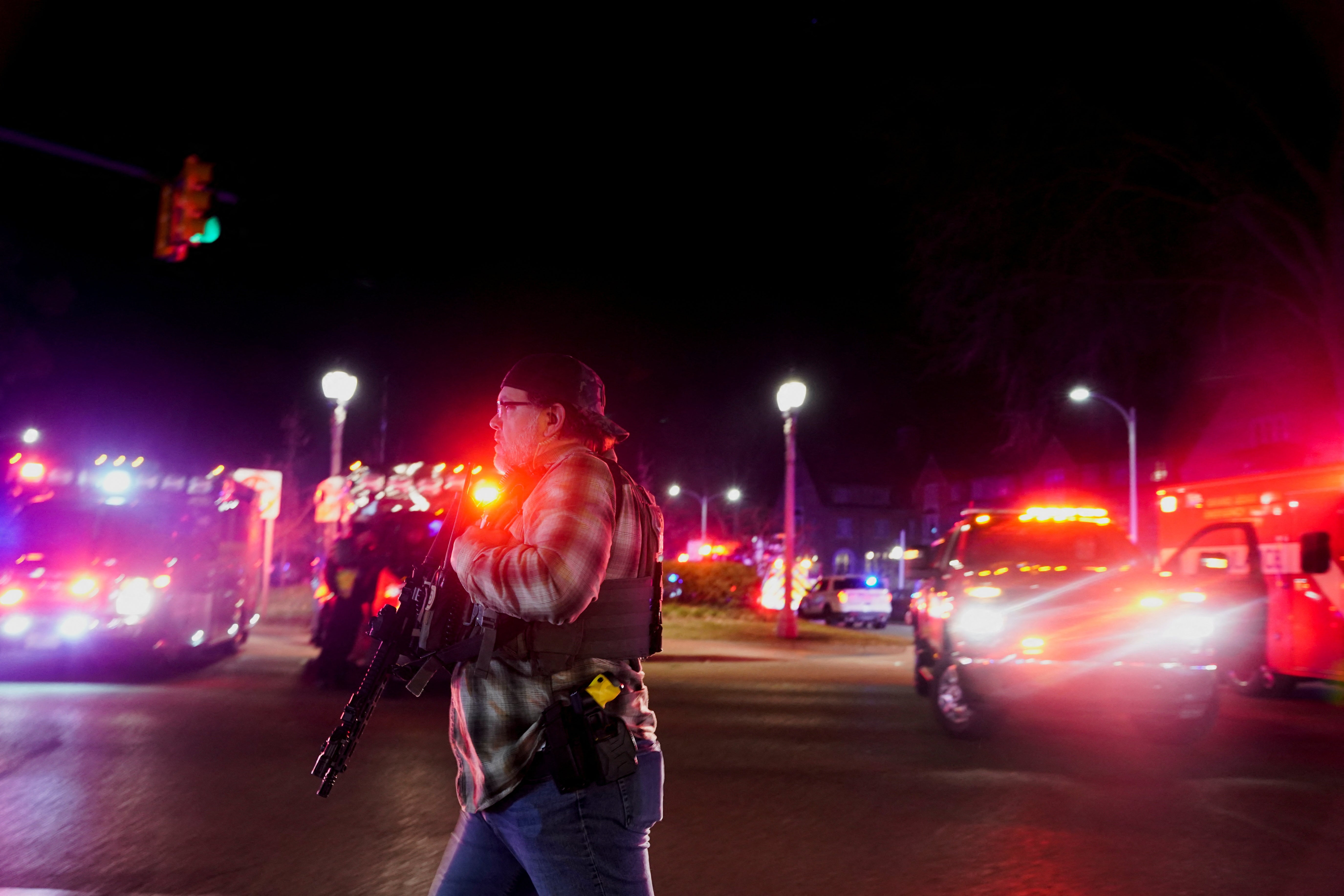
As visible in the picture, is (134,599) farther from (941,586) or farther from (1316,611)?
(1316,611)

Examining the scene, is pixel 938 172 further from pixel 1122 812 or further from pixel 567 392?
pixel 567 392

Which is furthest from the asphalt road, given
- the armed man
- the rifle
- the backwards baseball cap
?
the backwards baseball cap

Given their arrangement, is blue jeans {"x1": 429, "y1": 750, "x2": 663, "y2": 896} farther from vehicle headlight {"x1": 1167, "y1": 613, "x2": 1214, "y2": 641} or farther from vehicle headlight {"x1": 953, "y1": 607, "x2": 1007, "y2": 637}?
vehicle headlight {"x1": 1167, "y1": 613, "x2": 1214, "y2": 641}

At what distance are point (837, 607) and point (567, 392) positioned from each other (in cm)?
4155

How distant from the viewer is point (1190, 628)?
9.55 m

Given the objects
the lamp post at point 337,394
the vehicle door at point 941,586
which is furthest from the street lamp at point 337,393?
the vehicle door at point 941,586

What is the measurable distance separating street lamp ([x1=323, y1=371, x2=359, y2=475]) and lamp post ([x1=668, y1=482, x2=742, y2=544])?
30350 mm

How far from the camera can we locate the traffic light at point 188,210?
13.0m

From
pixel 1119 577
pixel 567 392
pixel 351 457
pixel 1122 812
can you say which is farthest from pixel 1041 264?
pixel 351 457

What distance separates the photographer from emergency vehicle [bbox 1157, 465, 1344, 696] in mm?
13852

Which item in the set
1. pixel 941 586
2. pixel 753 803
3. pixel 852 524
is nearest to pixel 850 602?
pixel 941 586

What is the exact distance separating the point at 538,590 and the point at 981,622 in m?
7.86

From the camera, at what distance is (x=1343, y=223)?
20.3 metres

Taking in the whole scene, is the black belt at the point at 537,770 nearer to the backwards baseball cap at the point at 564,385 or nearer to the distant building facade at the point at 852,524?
the backwards baseball cap at the point at 564,385
